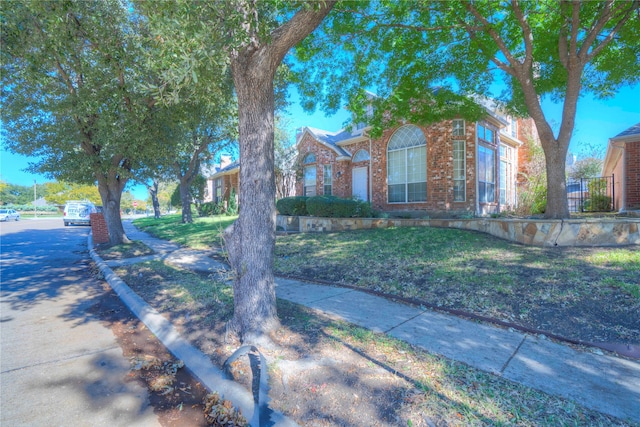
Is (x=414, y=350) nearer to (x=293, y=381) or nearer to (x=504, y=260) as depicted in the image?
(x=293, y=381)

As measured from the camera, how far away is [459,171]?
40.6ft

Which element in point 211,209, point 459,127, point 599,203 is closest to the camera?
point 459,127

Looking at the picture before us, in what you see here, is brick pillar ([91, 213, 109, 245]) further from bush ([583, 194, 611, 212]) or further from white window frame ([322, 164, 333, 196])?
bush ([583, 194, 611, 212])

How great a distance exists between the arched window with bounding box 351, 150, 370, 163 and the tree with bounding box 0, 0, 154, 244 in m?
9.46

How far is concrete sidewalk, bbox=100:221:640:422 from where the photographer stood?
2.71 meters

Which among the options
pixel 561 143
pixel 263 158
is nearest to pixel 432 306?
pixel 263 158

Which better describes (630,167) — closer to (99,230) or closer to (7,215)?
(99,230)

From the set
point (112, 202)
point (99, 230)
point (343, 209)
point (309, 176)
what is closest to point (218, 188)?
point (309, 176)

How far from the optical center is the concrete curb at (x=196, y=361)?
8.52 ft

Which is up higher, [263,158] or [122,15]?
[122,15]

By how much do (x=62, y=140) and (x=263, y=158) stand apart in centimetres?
856

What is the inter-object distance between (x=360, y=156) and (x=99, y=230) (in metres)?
11.6

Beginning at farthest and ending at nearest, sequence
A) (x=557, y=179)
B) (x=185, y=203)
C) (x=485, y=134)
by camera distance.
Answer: (x=185, y=203)
(x=485, y=134)
(x=557, y=179)

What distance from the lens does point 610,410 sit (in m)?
2.48
